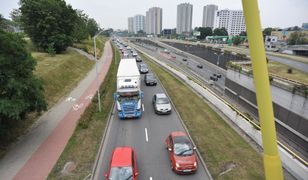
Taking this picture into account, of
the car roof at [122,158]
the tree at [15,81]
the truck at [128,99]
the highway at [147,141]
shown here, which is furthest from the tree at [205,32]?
the car roof at [122,158]

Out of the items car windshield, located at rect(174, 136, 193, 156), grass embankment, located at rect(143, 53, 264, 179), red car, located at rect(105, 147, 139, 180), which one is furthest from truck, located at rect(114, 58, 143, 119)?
red car, located at rect(105, 147, 139, 180)

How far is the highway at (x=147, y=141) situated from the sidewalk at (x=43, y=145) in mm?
3363

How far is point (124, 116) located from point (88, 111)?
3.77 m

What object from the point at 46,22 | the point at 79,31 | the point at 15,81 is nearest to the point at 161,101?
the point at 15,81

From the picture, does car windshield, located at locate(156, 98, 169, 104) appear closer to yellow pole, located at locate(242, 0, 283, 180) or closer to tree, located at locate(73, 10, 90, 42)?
yellow pole, located at locate(242, 0, 283, 180)

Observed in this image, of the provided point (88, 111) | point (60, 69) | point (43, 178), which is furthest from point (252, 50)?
point (60, 69)

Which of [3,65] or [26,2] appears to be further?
[26,2]

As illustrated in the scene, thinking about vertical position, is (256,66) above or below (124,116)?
above

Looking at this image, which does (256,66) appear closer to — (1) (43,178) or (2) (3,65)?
(1) (43,178)

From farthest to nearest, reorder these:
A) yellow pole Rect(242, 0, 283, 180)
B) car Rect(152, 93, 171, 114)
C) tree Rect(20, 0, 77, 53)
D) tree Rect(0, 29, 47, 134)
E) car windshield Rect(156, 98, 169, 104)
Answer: tree Rect(20, 0, 77, 53) < car windshield Rect(156, 98, 169, 104) < car Rect(152, 93, 171, 114) < tree Rect(0, 29, 47, 134) < yellow pole Rect(242, 0, 283, 180)

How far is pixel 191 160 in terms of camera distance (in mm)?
12156

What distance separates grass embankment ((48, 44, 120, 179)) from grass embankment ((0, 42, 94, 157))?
174 inches

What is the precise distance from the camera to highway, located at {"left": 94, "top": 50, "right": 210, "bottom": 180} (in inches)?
484

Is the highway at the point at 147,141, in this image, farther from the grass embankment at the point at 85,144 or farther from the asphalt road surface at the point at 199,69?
the asphalt road surface at the point at 199,69
